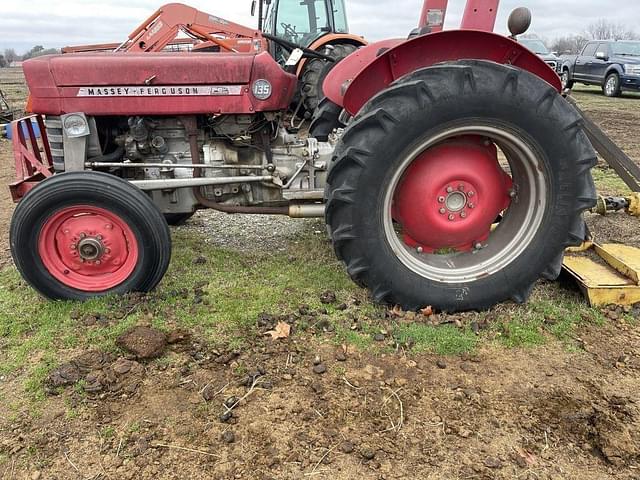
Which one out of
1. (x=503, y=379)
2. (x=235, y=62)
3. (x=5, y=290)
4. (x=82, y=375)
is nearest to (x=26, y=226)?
(x=5, y=290)

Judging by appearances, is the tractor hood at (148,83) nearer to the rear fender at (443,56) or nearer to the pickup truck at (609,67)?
the rear fender at (443,56)

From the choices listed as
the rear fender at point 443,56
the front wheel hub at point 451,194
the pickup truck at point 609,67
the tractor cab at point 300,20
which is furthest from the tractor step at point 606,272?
the pickup truck at point 609,67

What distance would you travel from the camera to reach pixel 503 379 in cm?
236

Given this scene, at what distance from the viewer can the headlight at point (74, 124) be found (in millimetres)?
3170

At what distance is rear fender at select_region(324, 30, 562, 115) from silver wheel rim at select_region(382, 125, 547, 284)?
0.40 metres

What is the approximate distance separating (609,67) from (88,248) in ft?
53.4

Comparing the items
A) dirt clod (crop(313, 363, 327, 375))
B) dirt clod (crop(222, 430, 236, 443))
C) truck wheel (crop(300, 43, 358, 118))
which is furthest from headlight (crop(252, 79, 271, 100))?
dirt clod (crop(222, 430, 236, 443))

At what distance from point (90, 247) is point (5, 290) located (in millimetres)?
786

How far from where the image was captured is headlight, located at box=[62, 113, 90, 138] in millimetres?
3170

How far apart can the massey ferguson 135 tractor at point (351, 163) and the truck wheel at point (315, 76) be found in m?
1.61

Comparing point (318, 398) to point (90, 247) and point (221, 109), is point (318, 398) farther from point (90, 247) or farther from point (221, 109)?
point (221, 109)

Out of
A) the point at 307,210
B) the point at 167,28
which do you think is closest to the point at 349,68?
the point at 307,210

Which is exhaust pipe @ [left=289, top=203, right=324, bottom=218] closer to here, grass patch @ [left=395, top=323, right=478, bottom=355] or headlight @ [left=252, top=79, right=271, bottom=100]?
headlight @ [left=252, top=79, right=271, bottom=100]

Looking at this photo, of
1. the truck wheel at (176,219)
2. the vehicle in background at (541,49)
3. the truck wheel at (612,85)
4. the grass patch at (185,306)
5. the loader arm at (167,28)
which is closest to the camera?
the grass patch at (185,306)
